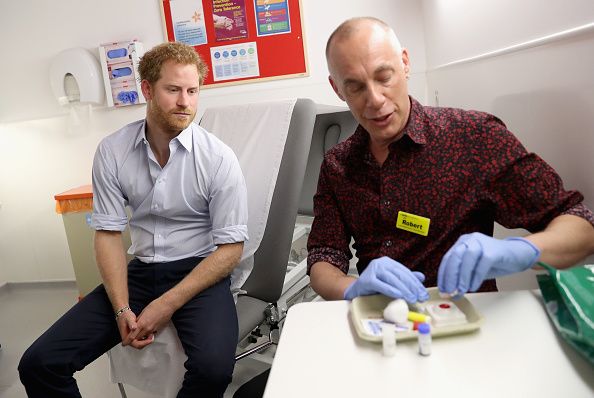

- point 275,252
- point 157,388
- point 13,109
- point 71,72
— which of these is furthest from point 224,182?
point 13,109

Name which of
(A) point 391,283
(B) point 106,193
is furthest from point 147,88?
(A) point 391,283

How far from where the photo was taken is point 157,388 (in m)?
1.36

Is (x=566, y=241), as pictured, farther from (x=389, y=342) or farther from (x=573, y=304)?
(x=389, y=342)

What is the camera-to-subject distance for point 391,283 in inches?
31.2

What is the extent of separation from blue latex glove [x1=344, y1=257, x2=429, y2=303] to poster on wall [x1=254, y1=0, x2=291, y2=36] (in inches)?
88.3

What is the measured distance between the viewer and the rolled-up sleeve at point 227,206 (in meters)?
1.53

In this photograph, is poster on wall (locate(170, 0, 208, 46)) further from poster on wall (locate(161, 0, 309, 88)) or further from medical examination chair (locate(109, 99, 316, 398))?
medical examination chair (locate(109, 99, 316, 398))

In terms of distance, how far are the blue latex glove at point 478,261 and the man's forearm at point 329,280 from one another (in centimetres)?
35

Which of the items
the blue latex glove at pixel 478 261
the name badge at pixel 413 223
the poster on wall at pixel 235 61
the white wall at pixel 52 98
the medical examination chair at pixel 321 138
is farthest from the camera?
the poster on wall at pixel 235 61

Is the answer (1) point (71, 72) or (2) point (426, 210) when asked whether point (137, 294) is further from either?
(1) point (71, 72)

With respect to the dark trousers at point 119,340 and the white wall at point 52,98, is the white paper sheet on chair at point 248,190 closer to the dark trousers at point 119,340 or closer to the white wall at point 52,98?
the dark trousers at point 119,340

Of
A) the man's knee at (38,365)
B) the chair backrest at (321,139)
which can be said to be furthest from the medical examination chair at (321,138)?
the man's knee at (38,365)

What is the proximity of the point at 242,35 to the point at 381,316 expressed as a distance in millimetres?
2433

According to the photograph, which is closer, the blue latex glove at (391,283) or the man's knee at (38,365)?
the blue latex glove at (391,283)
